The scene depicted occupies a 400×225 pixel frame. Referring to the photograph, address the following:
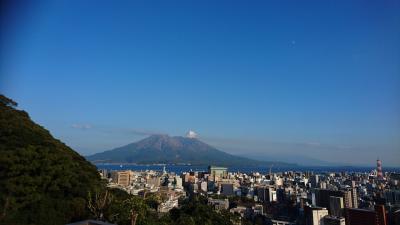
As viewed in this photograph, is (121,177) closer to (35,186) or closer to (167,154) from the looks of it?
(35,186)

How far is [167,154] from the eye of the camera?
271 ft

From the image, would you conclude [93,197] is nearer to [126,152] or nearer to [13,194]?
[13,194]

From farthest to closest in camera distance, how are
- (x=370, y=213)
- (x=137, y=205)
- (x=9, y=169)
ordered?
(x=370, y=213), (x=9, y=169), (x=137, y=205)

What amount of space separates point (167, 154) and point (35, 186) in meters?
78.3

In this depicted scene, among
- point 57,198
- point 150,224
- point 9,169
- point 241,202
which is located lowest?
point 241,202

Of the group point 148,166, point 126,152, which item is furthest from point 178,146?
point 148,166

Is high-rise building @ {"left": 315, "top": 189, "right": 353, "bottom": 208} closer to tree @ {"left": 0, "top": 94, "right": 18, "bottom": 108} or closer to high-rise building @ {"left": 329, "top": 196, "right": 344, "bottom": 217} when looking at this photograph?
high-rise building @ {"left": 329, "top": 196, "right": 344, "bottom": 217}

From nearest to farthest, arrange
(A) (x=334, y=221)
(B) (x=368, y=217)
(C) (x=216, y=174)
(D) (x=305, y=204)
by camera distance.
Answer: (B) (x=368, y=217), (A) (x=334, y=221), (D) (x=305, y=204), (C) (x=216, y=174)

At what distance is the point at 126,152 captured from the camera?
273ft

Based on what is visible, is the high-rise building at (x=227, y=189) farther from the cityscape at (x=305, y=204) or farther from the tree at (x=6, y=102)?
the tree at (x=6, y=102)

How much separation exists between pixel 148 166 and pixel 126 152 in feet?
49.9

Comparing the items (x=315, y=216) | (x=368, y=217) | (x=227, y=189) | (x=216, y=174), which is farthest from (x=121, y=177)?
(x=368, y=217)

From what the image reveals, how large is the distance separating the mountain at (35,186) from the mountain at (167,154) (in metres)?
65.6

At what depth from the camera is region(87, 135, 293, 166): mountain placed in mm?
74750
